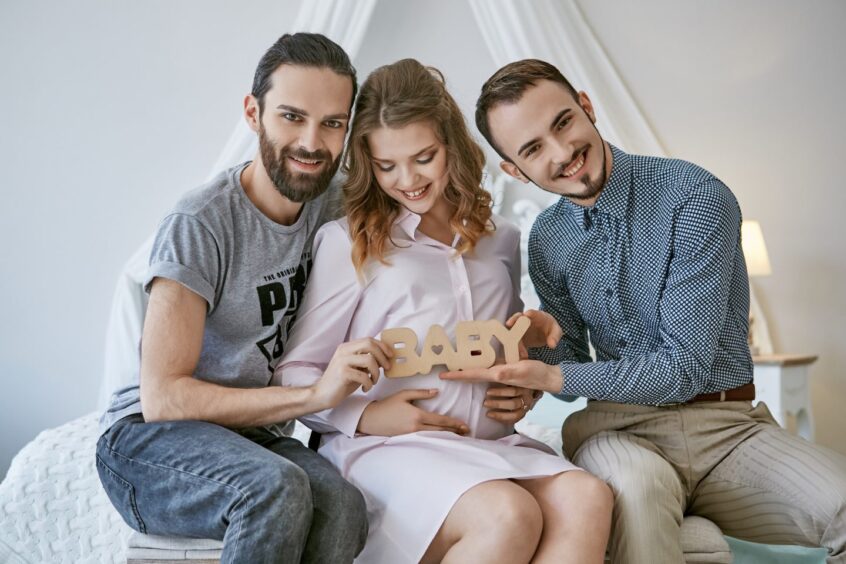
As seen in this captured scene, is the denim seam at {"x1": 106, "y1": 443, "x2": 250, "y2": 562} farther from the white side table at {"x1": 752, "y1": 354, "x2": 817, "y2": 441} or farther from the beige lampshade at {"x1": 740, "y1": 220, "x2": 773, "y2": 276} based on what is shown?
the beige lampshade at {"x1": 740, "y1": 220, "x2": 773, "y2": 276}

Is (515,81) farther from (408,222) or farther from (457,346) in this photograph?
(457,346)

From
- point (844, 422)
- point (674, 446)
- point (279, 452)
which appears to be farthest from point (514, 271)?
point (844, 422)

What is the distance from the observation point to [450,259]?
188cm

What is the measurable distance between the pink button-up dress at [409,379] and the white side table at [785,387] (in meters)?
1.78

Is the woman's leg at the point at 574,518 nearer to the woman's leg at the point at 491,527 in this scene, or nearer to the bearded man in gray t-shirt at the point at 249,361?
the woman's leg at the point at 491,527

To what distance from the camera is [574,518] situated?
1432mm

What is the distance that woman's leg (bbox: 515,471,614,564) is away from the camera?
140 cm

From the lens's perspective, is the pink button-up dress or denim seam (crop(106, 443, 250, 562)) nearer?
denim seam (crop(106, 443, 250, 562))

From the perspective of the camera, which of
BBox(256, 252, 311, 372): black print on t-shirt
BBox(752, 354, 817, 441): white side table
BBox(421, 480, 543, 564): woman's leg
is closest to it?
BBox(421, 480, 543, 564): woman's leg

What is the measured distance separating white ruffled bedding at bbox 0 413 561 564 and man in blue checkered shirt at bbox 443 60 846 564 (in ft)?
2.20

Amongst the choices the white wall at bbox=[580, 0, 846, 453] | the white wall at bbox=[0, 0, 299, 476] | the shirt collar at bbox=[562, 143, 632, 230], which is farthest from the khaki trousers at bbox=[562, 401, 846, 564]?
the white wall at bbox=[0, 0, 299, 476]

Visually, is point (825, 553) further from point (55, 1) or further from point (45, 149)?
point (55, 1)

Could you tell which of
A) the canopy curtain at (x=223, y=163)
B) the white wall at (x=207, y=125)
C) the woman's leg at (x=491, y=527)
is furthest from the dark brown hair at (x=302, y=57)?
the white wall at (x=207, y=125)

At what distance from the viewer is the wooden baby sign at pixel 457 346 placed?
165 cm
